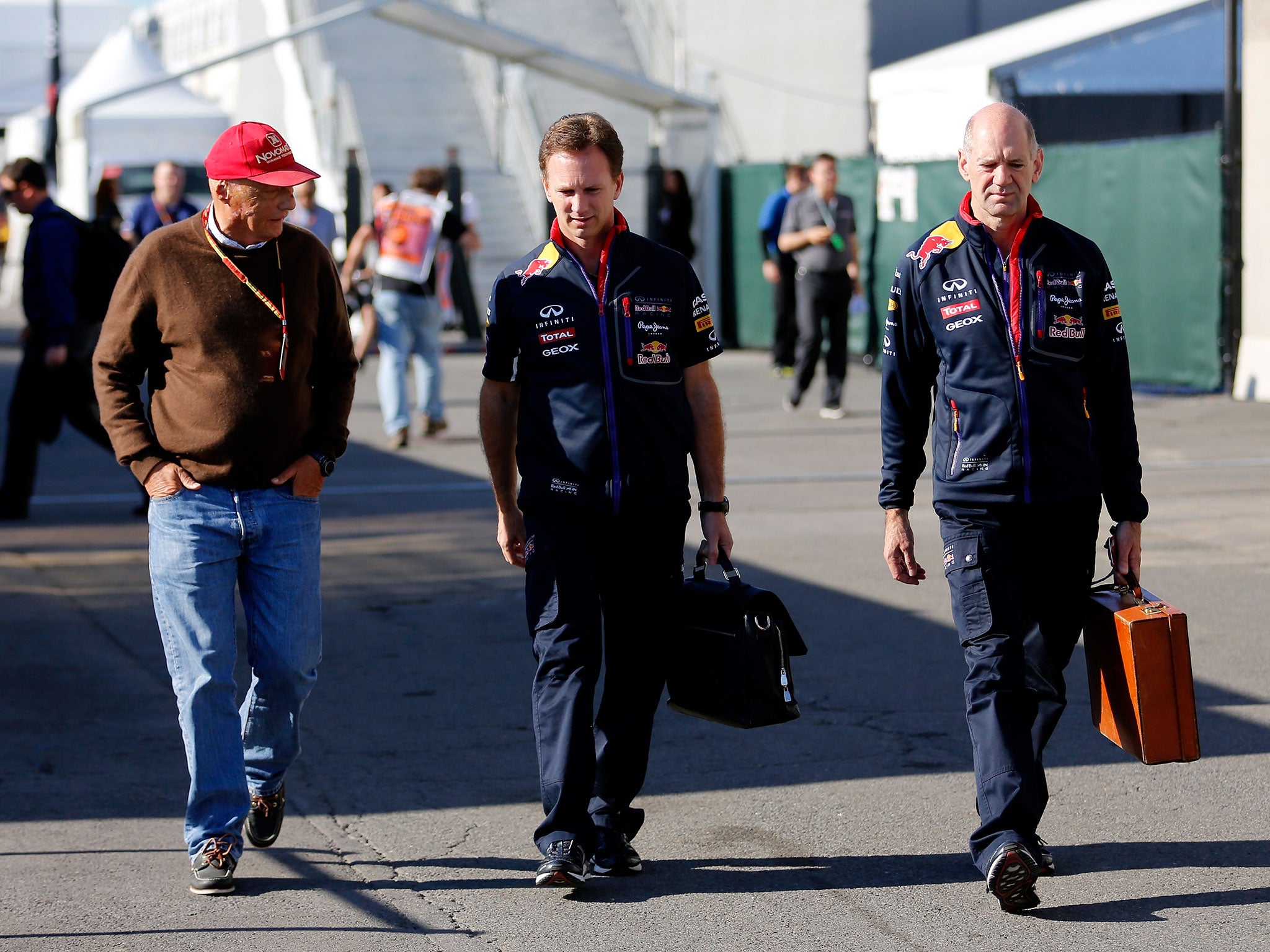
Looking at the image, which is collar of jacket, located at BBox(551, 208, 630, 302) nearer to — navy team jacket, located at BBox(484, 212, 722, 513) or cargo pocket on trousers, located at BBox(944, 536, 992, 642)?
navy team jacket, located at BBox(484, 212, 722, 513)

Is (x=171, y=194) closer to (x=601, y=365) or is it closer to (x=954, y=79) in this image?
(x=601, y=365)

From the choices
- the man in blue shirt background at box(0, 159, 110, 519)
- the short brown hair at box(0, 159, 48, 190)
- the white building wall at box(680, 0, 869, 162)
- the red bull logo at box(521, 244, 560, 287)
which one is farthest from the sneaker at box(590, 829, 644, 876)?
the white building wall at box(680, 0, 869, 162)

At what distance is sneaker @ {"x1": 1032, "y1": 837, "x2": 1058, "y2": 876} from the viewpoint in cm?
448

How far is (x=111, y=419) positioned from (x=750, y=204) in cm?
1805

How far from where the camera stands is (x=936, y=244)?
4559mm

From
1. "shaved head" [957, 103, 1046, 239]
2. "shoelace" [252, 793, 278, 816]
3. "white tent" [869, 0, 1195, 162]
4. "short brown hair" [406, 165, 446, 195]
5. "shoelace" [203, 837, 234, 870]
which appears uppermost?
"white tent" [869, 0, 1195, 162]

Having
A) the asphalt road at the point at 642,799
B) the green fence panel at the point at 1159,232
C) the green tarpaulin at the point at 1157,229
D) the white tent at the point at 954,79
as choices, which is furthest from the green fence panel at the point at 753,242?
the asphalt road at the point at 642,799

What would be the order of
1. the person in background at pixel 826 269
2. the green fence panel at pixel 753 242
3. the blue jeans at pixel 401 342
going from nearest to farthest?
the blue jeans at pixel 401 342 → the person in background at pixel 826 269 → the green fence panel at pixel 753 242

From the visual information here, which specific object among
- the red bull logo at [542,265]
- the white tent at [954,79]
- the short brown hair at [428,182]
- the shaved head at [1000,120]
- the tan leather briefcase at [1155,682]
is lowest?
the tan leather briefcase at [1155,682]

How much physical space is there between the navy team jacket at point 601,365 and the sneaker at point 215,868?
1167 millimetres

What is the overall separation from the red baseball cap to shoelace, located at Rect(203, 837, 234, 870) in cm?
168

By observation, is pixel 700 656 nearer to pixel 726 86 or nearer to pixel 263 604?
pixel 263 604

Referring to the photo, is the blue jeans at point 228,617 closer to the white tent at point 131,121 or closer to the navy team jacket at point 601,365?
the navy team jacket at point 601,365

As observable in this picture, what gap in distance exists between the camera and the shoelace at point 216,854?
4609 mm
